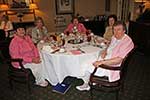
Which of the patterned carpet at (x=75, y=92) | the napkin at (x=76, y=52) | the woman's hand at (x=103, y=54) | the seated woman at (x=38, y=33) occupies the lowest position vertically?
the patterned carpet at (x=75, y=92)

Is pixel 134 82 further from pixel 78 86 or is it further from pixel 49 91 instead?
pixel 49 91

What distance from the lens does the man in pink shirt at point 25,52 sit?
2836 millimetres

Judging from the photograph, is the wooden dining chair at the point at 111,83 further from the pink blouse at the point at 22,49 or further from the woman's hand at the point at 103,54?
the pink blouse at the point at 22,49

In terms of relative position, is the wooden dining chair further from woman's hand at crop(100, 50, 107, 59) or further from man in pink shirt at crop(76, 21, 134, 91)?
woman's hand at crop(100, 50, 107, 59)

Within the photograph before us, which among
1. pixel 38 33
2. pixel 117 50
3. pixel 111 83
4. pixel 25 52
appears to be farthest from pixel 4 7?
pixel 111 83


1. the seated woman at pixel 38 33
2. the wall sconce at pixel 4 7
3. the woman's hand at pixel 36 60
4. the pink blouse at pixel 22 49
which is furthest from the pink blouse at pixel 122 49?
the wall sconce at pixel 4 7

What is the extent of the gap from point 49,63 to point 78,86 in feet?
2.21

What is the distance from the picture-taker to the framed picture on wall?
20.1 ft

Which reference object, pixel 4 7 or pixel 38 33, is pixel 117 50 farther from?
pixel 4 7

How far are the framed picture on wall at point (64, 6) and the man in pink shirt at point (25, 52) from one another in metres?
3.34

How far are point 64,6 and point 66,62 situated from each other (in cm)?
376

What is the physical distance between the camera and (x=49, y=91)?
123 inches

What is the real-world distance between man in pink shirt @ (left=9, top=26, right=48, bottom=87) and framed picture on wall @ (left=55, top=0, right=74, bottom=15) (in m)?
3.34

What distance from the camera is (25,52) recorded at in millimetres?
2922
